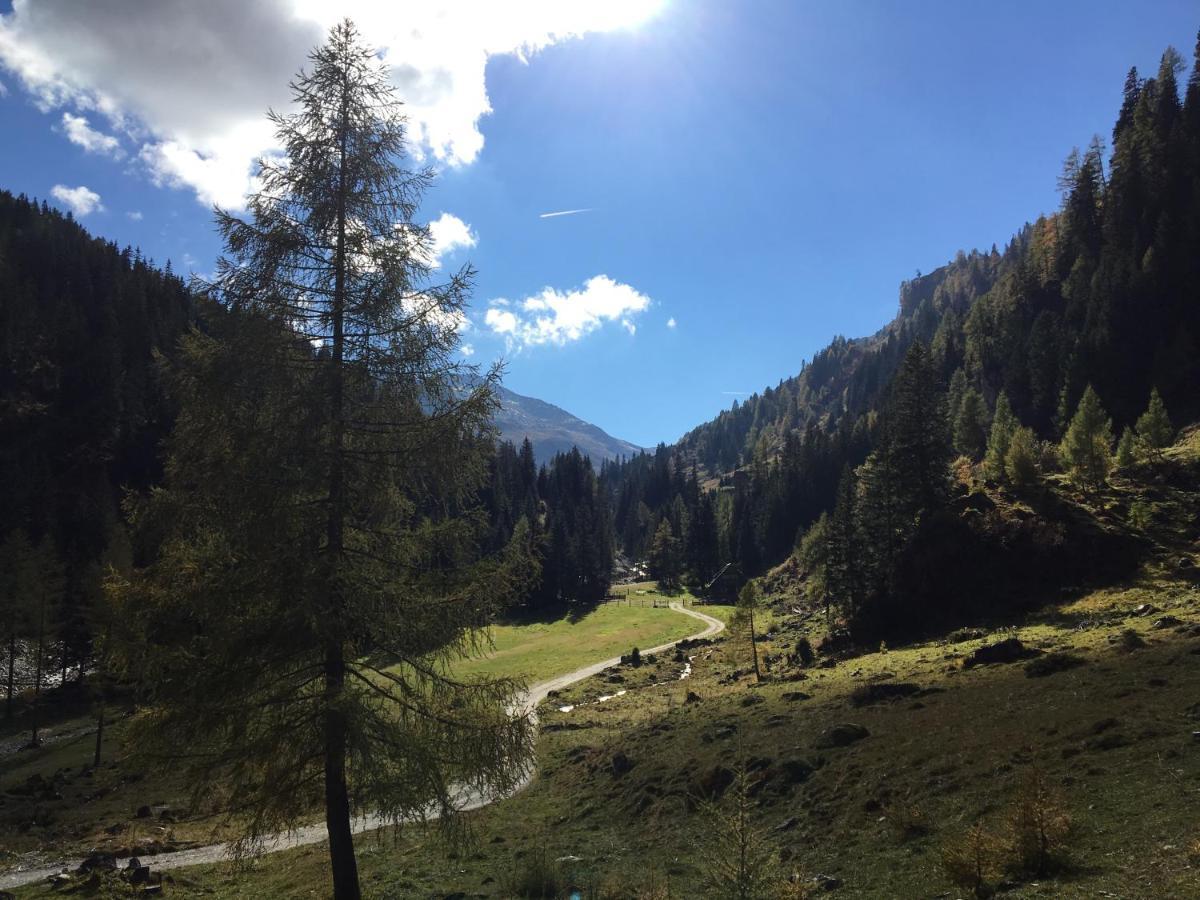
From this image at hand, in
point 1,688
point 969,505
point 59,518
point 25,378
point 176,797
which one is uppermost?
point 25,378

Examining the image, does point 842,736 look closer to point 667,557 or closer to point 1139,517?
point 1139,517

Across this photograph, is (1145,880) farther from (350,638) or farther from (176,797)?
(176,797)

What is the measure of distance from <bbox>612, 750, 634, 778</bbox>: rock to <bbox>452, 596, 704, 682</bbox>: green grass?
31.2 metres

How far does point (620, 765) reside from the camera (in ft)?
91.0

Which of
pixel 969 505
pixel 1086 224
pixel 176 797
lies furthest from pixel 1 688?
pixel 1086 224

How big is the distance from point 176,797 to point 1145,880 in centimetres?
3958

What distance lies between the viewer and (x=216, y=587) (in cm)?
1012

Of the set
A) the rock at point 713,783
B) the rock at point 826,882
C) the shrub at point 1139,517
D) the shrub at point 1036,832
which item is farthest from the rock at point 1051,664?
the shrub at point 1139,517

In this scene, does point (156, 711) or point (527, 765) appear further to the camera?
point (527, 765)

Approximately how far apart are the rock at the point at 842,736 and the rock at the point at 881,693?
14.4ft

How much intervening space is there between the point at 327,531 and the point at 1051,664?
28.1 meters

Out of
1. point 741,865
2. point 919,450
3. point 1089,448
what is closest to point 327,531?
point 741,865

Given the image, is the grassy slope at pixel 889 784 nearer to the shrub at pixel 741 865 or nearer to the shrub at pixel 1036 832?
the shrub at pixel 1036 832

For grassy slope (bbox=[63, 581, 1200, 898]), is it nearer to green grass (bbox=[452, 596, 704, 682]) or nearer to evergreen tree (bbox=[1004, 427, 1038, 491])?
evergreen tree (bbox=[1004, 427, 1038, 491])
